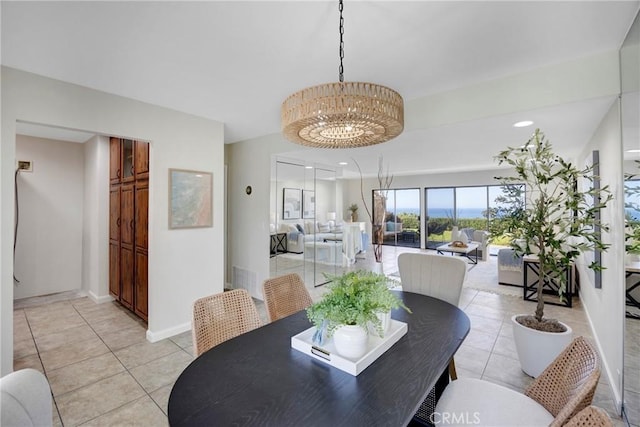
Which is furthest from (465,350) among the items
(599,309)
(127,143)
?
(127,143)

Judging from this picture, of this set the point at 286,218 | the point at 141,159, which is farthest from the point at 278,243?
the point at 141,159

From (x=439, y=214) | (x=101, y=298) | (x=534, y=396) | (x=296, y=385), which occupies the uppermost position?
(x=439, y=214)

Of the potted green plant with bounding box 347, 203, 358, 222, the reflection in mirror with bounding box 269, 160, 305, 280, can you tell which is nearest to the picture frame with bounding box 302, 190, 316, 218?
the reflection in mirror with bounding box 269, 160, 305, 280

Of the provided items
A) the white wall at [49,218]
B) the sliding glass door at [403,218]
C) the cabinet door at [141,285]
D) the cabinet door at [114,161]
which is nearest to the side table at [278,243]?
the cabinet door at [141,285]

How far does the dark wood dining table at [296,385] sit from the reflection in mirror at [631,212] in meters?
1.26

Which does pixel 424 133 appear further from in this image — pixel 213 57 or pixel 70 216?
pixel 70 216

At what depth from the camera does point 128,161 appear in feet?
12.5

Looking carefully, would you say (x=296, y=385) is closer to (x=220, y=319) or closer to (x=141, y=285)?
(x=220, y=319)

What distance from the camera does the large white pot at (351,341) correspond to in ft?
4.28

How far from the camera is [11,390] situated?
28.5 inches

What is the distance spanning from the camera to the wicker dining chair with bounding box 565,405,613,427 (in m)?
0.76

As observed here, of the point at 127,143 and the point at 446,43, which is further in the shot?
the point at 127,143

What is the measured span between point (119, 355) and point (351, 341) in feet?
8.80

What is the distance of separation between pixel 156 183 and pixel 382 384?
9.81 ft
